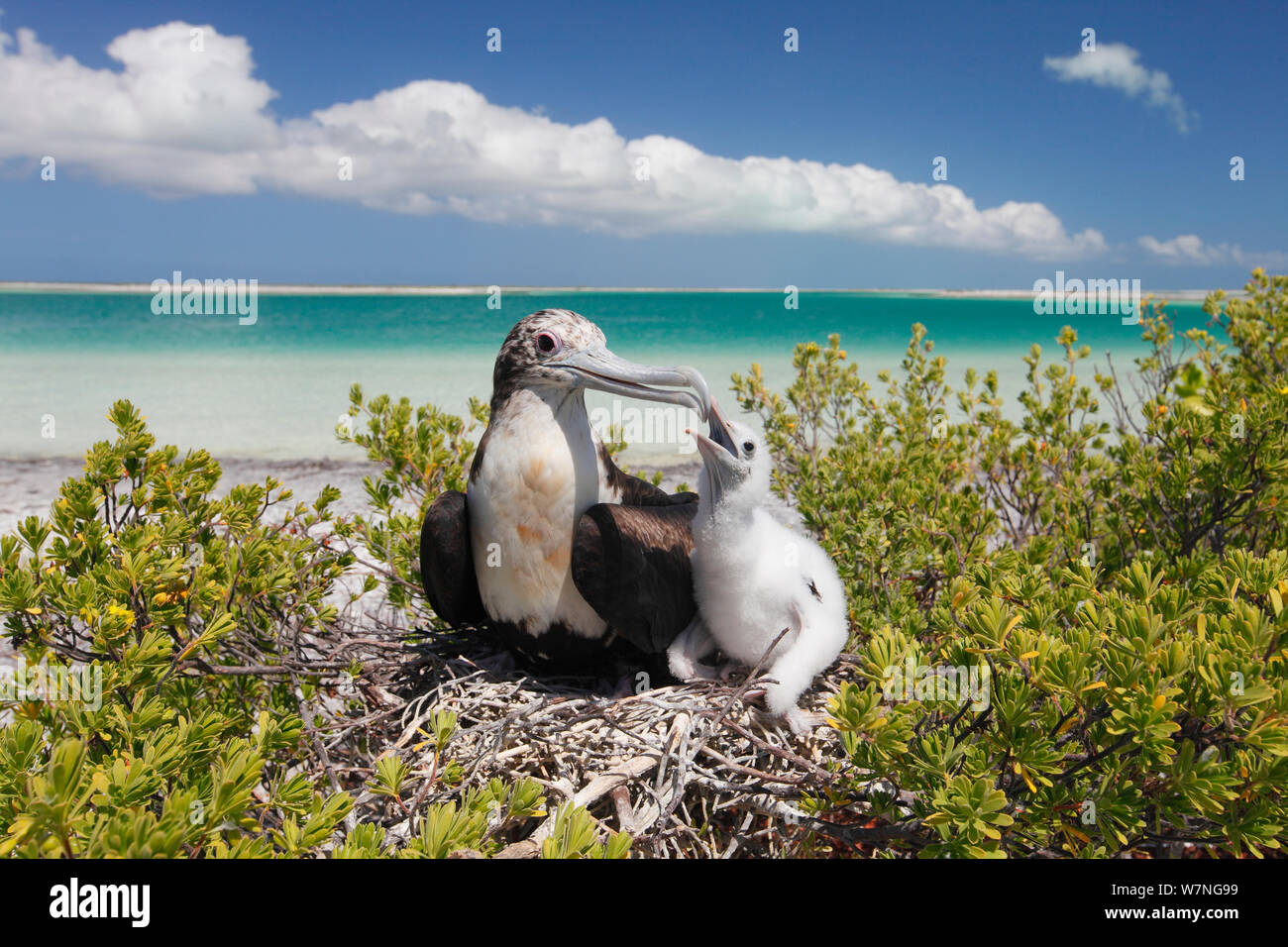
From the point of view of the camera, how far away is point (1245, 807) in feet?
4.95

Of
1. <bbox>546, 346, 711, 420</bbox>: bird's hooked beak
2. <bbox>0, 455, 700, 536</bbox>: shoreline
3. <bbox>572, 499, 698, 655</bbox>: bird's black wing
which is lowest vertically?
<bbox>0, 455, 700, 536</bbox>: shoreline

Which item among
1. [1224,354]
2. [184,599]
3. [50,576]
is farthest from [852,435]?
[50,576]

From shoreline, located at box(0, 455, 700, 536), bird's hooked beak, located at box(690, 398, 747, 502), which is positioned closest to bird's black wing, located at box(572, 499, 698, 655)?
bird's hooked beak, located at box(690, 398, 747, 502)

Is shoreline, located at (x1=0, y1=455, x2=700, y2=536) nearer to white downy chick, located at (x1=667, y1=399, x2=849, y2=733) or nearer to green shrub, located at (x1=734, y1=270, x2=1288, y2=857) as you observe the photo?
green shrub, located at (x1=734, y1=270, x2=1288, y2=857)

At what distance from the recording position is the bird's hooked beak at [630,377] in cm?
219

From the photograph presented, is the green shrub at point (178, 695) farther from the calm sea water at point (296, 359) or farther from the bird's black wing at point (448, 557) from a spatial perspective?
the calm sea water at point (296, 359)

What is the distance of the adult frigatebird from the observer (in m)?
2.26

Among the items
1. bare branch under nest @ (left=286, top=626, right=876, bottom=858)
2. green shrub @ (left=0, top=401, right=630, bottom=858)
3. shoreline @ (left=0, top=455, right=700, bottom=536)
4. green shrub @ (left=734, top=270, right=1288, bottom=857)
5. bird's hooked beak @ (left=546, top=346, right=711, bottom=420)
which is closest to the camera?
green shrub @ (left=0, top=401, right=630, bottom=858)

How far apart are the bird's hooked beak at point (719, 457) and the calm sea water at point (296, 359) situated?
475 centimetres

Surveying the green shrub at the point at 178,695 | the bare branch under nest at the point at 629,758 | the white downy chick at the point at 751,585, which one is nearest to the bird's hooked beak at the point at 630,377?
the white downy chick at the point at 751,585

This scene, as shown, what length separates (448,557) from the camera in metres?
2.51

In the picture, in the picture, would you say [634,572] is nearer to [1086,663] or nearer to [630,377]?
[630,377]

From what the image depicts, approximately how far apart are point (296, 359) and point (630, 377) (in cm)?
2628

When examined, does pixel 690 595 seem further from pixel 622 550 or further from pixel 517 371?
pixel 517 371
